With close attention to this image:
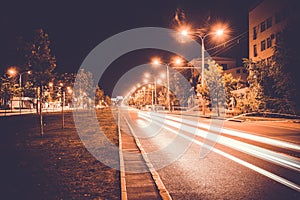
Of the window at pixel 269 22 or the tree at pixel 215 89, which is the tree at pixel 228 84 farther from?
the window at pixel 269 22

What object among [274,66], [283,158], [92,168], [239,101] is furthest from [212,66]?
[92,168]

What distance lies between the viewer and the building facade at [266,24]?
39406mm

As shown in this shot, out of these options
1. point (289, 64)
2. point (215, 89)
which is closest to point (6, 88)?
point (215, 89)

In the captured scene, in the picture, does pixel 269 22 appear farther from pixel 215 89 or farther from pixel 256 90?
pixel 256 90

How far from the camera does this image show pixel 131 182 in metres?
6.27

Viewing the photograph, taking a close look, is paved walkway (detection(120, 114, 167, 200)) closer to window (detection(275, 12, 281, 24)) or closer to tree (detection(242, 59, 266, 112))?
tree (detection(242, 59, 266, 112))

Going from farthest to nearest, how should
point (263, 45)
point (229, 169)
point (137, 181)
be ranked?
point (263, 45) → point (229, 169) → point (137, 181)

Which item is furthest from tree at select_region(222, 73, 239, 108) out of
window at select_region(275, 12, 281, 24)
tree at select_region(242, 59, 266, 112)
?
window at select_region(275, 12, 281, 24)

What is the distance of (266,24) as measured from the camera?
44.0 meters

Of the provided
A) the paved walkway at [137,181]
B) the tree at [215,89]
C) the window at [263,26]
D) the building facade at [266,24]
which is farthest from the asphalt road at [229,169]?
the window at [263,26]

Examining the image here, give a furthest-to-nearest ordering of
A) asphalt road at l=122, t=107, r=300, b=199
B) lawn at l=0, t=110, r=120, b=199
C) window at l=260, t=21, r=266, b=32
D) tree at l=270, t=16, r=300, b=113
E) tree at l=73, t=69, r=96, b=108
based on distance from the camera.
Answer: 1. tree at l=73, t=69, r=96, b=108
2. window at l=260, t=21, r=266, b=32
3. tree at l=270, t=16, r=300, b=113
4. asphalt road at l=122, t=107, r=300, b=199
5. lawn at l=0, t=110, r=120, b=199

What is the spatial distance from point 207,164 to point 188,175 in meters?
1.34

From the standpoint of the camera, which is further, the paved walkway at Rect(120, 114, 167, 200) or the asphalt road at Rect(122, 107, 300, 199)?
the asphalt road at Rect(122, 107, 300, 199)

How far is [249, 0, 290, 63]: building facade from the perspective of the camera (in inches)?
1551
